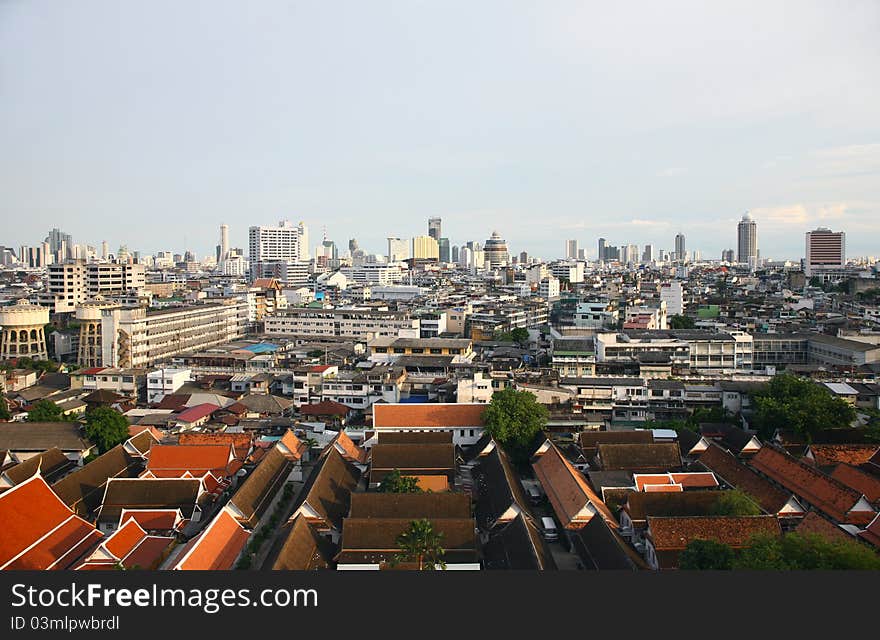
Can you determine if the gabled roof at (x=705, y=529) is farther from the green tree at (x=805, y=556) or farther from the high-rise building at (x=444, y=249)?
the high-rise building at (x=444, y=249)

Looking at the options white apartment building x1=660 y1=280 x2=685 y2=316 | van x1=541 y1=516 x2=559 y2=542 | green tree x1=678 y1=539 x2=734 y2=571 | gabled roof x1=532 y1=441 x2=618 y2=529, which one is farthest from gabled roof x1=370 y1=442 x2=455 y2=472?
white apartment building x1=660 y1=280 x2=685 y2=316

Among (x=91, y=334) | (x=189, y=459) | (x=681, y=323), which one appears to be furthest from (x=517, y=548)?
(x=681, y=323)

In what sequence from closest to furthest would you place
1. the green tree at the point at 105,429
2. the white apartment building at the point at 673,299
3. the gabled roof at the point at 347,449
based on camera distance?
the gabled roof at the point at 347,449 → the green tree at the point at 105,429 → the white apartment building at the point at 673,299

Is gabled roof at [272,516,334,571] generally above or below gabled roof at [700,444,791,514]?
below

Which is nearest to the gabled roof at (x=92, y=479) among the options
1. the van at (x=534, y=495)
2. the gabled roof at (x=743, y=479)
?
the van at (x=534, y=495)

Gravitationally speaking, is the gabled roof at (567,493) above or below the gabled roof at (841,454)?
below

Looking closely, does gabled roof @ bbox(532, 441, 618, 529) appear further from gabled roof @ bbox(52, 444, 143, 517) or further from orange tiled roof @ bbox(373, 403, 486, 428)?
gabled roof @ bbox(52, 444, 143, 517)

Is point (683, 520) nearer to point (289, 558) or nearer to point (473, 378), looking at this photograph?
point (289, 558)
